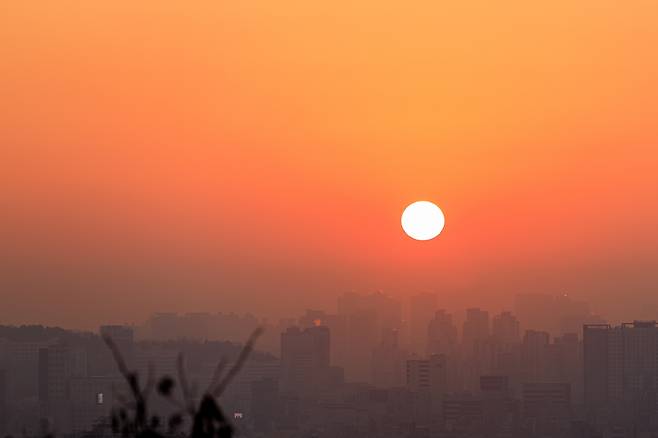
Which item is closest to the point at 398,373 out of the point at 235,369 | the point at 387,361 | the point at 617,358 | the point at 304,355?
the point at 387,361

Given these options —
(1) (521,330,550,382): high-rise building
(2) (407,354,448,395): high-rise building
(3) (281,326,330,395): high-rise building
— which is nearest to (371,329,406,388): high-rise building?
(3) (281,326,330,395): high-rise building

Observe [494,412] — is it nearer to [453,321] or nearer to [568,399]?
[568,399]

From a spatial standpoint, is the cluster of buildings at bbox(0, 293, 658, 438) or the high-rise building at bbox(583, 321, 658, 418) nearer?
the cluster of buildings at bbox(0, 293, 658, 438)

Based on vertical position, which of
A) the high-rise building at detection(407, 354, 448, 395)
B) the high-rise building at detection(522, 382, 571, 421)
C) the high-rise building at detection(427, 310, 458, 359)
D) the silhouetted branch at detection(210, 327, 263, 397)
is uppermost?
the silhouetted branch at detection(210, 327, 263, 397)

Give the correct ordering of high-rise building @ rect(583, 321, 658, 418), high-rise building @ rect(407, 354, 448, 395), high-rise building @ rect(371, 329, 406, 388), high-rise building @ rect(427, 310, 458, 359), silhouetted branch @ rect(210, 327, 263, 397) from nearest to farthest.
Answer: silhouetted branch @ rect(210, 327, 263, 397) < high-rise building @ rect(407, 354, 448, 395) < high-rise building @ rect(583, 321, 658, 418) < high-rise building @ rect(371, 329, 406, 388) < high-rise building @ rect(427, 310, 458, 359)

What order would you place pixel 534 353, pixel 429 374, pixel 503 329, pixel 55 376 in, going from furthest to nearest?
1. pixel 503 329
2. pixel 534 353
3. pixel 429 374
4. pixel 55 376

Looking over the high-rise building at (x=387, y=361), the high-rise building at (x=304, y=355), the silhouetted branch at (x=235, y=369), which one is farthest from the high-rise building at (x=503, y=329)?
the silhouetted branch at (x=235, y=369)

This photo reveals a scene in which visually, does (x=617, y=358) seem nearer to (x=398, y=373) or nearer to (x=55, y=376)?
(x=398, y=373)

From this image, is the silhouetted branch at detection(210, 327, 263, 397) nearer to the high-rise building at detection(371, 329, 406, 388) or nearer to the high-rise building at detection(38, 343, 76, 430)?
the high-rise building at detection(38, 343, 76, 430)

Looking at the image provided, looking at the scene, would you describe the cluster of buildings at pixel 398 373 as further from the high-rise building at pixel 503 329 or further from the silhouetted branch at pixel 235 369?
the silhouetted branch at pixel 235 369
